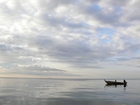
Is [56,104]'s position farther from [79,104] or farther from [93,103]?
[93,103]

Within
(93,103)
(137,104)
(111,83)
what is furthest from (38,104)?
(111,83)

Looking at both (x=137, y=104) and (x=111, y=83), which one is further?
(x=111, y=83)

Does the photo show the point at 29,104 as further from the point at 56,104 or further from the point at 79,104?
the point at 79,104

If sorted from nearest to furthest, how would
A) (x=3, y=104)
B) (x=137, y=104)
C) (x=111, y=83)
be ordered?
1. (x=3, y=104)
2. (x=137, y=104)
3. (x=111, y=83)

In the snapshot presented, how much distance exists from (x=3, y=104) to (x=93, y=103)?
13.7 m

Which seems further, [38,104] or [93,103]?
[93,103]

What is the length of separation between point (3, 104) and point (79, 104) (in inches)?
441

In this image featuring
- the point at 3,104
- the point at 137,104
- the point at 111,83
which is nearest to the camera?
the point at 3,104

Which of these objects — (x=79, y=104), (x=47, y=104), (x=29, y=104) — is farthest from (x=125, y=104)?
(x=29, y=104)

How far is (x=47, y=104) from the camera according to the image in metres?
28.2

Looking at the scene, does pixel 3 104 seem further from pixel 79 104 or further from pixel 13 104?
pixel 79 104

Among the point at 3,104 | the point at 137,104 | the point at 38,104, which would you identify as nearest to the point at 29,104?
the point at 38,104

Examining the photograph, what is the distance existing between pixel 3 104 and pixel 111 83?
65.8m

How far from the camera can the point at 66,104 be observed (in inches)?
1117
